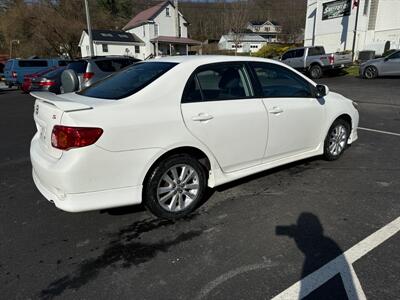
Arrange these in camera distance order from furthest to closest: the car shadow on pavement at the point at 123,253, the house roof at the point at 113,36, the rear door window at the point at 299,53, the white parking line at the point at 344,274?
the house roof at the point at 113,36 → the rear door window at the point at 299,53 → the car shadow on pavement at the point at 123,253 → the white parking line at the point at 344,274

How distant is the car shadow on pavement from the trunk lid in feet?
3.15

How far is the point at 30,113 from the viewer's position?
10500 mm

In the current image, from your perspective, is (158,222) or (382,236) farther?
(158,222)

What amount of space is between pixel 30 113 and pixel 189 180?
29.9 ft

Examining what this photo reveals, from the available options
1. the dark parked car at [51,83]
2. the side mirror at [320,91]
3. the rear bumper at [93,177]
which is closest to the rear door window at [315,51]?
the dark parked car at [51,83]

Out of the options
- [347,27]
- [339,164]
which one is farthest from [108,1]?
[339,164]

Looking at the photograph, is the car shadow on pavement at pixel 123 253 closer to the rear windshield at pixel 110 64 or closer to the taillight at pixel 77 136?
the taillight at pixel 77 136

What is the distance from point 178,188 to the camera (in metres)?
3.32

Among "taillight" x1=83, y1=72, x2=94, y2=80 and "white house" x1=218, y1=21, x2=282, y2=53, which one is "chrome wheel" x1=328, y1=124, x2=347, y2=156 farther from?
"white house" x1=218, y1=21, x2=282, y2=53

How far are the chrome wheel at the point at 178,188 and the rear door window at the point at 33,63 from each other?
2012 cm

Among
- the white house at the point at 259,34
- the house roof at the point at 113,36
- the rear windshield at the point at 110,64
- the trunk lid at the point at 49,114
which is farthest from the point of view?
the white house at the point at 259,34

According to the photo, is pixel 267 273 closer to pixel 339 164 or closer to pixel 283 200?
pixel 283 200

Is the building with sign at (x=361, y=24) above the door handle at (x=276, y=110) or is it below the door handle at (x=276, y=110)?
above

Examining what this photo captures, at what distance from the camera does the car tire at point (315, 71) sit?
1869cm
